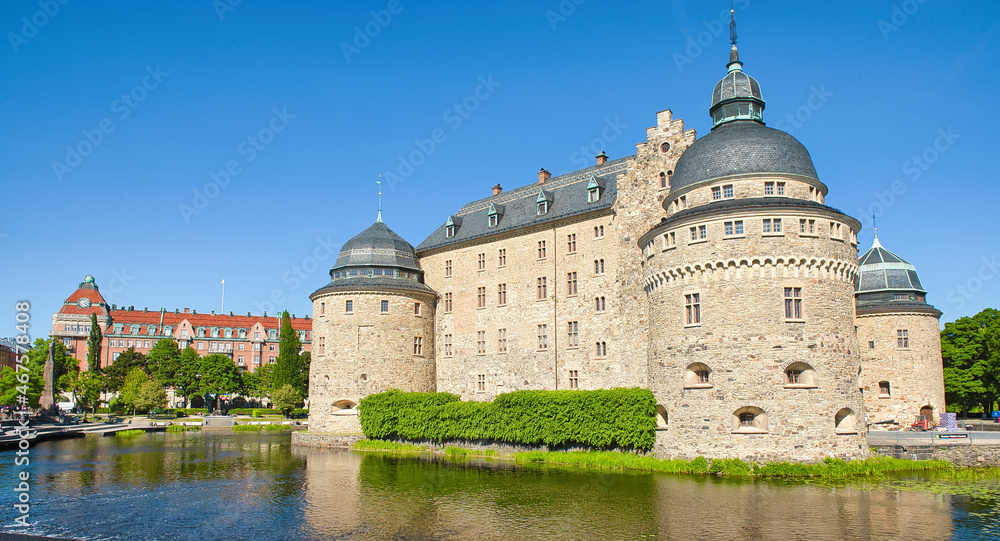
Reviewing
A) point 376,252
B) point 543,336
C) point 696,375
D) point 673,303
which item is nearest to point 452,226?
point 376,252

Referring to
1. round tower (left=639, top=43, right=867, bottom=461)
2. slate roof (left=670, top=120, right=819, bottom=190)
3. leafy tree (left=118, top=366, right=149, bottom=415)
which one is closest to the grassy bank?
round tower (left=639, top=43, right=867, bottom=461)

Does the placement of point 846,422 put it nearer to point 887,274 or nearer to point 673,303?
point 673,303

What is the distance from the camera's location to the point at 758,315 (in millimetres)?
29906

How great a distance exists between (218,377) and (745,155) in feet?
230

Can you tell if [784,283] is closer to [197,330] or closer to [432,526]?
[432,526]

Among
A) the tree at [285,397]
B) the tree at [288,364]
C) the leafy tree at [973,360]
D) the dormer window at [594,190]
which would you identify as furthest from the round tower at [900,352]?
the tree at [288,364]

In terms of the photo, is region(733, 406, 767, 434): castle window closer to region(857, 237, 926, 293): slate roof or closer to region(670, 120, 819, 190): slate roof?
region(670, 120, 819, 190): slate roof

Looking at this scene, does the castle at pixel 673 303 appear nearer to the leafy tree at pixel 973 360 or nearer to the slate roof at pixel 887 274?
the slate roof at pixel 887 274

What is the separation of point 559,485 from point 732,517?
866cm

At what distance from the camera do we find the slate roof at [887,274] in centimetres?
4644

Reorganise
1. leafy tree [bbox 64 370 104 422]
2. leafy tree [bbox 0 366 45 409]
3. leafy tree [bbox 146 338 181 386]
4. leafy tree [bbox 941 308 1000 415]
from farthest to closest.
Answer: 1. leafy tree [bbox 146 338 181 386]
2. leafy tree [bbox 64 370 104 422]
3. leafy tree [bbox 0 366 45 409]
4. leafy tree [bbox 941 308 1000 415]

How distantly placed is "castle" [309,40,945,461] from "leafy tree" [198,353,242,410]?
1550 inches

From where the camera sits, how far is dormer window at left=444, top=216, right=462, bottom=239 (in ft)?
172

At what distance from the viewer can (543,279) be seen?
4488 centimetres
